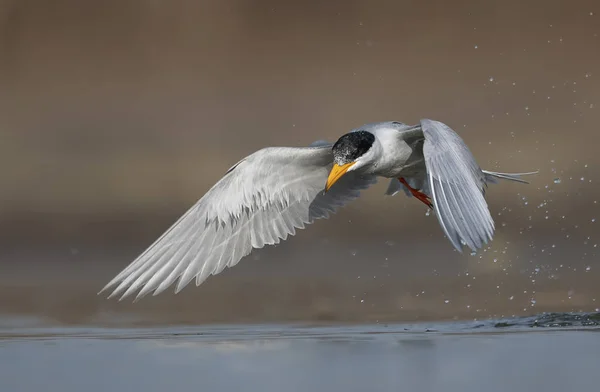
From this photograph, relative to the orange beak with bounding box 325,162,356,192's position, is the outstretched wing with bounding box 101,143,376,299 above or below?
below

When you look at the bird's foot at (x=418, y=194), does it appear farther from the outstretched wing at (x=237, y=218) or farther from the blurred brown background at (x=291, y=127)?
the blurred brown background at (x=291, y=127)

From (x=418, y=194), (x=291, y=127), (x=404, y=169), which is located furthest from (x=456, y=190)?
(x=291, y=127)

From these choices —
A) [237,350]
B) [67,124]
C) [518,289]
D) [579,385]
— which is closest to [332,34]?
[67,124]

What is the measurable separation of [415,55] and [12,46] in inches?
191

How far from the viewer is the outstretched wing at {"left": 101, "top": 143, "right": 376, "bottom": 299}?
27.7 ft

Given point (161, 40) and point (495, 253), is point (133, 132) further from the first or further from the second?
point (495, 253)

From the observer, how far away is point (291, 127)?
14.7 m

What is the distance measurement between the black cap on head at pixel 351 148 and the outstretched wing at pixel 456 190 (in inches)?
24.0

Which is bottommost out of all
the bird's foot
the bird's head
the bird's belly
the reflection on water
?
the reflection on water

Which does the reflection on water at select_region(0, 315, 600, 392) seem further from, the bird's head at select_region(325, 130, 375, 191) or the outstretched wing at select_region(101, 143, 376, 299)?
the bird's head at select_region(325, 130, 375, 191)

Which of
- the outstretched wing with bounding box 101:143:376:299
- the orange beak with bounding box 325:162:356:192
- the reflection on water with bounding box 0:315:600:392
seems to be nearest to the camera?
the reflection on water with bounding box 0:315:600:392

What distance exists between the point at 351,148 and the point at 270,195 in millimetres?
782

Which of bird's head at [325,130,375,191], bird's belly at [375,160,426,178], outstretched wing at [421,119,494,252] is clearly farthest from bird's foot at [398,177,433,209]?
outstretched wing at [421,119,494,252]

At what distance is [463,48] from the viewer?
15789mm
